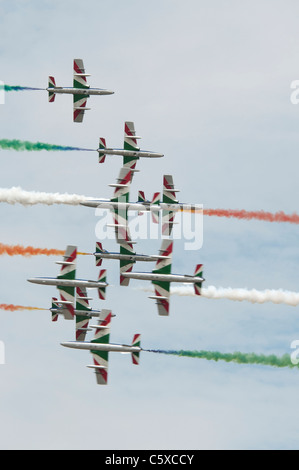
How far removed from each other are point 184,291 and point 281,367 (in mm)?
18234

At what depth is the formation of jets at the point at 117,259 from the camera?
457 ft

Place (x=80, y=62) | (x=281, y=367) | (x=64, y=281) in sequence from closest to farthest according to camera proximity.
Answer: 1. (x=281, y=367)
2. (x=64, y=281)
3. (x=80, y=62)

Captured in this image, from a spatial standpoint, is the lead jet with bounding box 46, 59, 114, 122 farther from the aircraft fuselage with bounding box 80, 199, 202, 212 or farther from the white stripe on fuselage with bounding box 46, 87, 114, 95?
the aircraft fuselage with bounding box 80, 199, 202, 212

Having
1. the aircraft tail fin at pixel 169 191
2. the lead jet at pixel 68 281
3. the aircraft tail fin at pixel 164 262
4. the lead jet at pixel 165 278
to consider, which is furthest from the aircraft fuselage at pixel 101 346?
the aircraft tail fin at pixel 169 191

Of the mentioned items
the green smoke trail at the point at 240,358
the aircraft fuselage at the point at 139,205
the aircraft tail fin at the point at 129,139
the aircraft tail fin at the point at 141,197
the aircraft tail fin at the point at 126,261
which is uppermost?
the aircraft tail fin at the point at 129,139

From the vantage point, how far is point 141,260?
480 ft

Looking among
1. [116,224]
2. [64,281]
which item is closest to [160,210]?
[116,224]

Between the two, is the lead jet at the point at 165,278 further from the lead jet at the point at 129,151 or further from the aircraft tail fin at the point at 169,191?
the lead jet at the point at 129,151

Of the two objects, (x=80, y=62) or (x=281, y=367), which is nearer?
(x=281, y=367)

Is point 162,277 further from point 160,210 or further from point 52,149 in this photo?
point 52,149

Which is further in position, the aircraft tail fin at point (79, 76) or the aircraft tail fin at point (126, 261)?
the aircraft tail fin at point (79, 76)

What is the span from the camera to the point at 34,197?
150m

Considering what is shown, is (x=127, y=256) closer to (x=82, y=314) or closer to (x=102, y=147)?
(x=82, y=314)

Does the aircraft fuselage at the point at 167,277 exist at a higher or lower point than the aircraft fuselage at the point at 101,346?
higher
